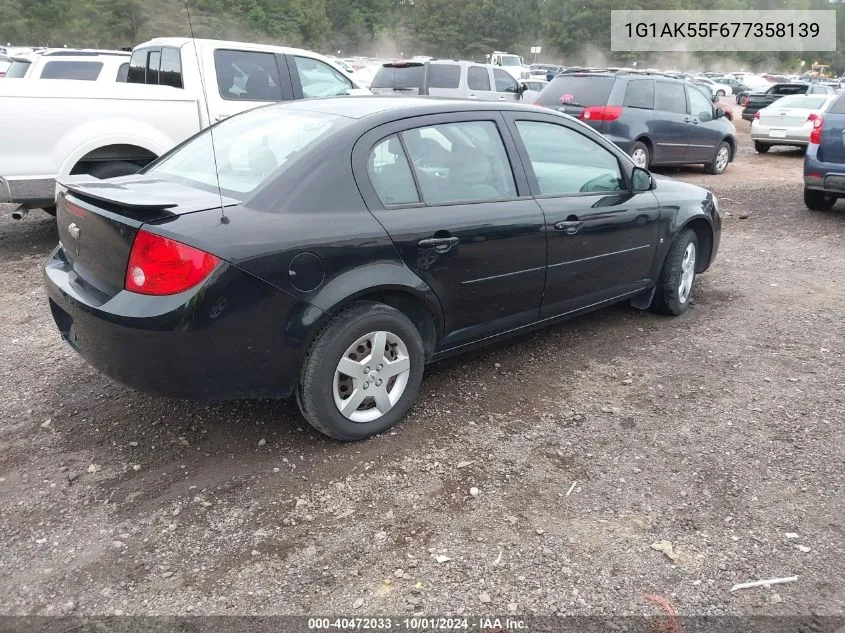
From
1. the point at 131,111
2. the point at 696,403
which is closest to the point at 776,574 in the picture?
the point at 696,403

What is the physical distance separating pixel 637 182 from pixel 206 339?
3081 millimetres

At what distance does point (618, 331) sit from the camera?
16.7ft

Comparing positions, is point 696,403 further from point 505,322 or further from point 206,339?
point 206,339

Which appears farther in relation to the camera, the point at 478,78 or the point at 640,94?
the point at 478,78

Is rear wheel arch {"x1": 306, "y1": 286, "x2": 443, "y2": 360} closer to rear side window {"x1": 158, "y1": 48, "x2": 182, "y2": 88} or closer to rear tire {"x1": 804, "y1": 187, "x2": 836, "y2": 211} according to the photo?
rear side window {"x1": 158, "y1": 48, "x2": 182, "y2": 88}

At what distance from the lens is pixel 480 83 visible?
49.1 ft

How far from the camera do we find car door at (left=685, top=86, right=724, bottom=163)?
41.0 ft

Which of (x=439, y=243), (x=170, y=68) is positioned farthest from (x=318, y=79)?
(x=439, y=243)

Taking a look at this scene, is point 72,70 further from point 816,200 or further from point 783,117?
point 783,117

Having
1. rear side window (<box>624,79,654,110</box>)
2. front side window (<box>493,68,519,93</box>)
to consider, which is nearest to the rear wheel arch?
rear side window (<box>624,79,654,110</box>)

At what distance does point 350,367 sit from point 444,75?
1204 centimetres

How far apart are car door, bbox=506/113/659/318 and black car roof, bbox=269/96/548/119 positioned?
23cm

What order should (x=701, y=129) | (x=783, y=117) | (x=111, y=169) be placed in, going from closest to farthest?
(x=111, y=169), (x=701, y=129), (x=783, y=117)

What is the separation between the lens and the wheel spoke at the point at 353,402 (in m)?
3.35
